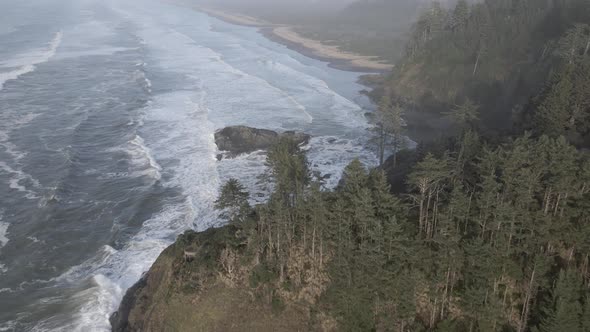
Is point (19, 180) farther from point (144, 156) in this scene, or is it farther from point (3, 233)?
point (144, 156)

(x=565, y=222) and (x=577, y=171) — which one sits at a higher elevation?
(x=577, y=171)

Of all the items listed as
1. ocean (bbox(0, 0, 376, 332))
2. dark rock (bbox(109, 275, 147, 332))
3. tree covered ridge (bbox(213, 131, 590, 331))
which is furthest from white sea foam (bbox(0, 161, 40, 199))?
tree covered ridge (bbox(213, 131, 590, 331))

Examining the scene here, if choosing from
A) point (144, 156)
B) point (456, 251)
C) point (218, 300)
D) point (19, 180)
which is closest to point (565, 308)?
point (456, 251)

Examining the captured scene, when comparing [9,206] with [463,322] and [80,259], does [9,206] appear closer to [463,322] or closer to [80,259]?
[80,259]

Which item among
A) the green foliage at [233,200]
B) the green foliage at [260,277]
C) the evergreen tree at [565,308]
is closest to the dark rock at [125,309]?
the green foliage at [233,200]

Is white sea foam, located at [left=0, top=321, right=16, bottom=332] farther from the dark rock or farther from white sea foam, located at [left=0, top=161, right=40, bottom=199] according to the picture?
white sea foam, located at [left=0, top=161, right=40, bottom=199]

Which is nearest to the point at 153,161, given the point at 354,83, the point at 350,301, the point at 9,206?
the point at 9,206
